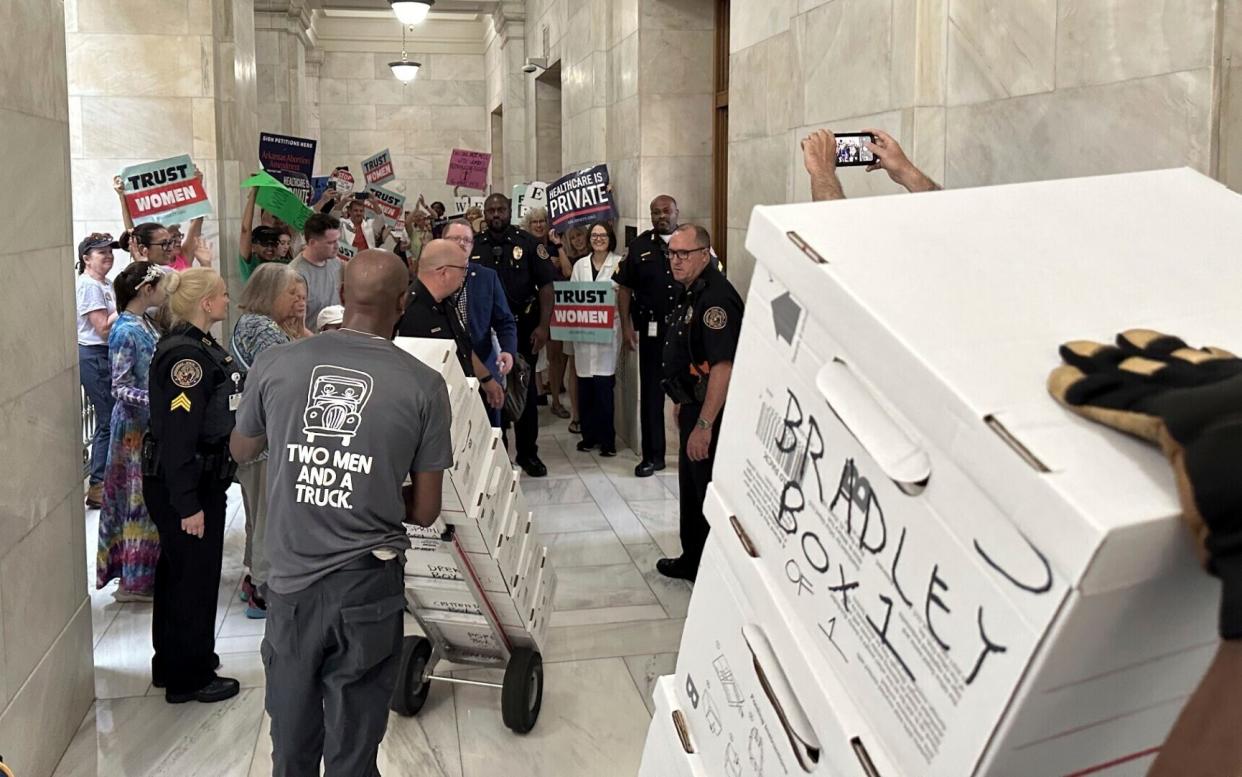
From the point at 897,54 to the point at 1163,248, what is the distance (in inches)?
120


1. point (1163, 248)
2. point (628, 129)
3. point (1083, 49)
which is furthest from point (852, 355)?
point (628, 129)

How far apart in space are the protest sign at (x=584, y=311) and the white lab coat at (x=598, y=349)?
113 mm

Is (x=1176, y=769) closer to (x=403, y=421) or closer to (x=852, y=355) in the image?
(x=852, y=355)

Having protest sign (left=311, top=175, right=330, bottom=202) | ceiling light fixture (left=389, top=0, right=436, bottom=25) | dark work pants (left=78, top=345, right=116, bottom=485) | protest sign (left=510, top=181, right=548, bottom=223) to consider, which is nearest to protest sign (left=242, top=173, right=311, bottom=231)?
dark work pants (left=78, top=345, right=116, bottom=485)

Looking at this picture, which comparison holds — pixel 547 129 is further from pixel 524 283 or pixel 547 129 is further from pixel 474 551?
pixel 474 551

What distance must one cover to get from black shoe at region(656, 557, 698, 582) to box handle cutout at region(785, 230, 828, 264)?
4.43 meters

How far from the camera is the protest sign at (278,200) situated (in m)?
7.97

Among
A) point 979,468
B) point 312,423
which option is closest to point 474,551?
point 312,423

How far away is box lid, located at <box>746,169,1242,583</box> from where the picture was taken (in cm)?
90

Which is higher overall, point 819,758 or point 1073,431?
point 1073,431

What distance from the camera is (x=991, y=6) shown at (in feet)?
12.1

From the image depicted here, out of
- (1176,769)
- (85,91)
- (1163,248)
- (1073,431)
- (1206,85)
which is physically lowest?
(1176,769)

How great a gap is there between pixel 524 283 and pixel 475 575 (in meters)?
4.97

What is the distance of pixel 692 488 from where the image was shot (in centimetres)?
550
